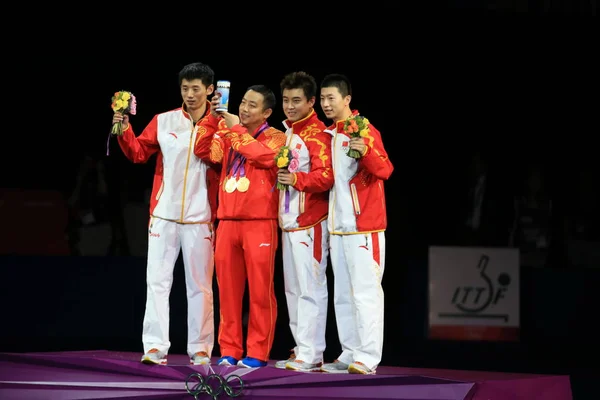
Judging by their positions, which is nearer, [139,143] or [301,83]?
[301,83]

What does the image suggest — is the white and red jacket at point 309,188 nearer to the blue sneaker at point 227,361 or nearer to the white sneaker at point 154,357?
the blue sneaker at point 227,361

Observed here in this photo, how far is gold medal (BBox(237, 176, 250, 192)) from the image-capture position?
4629 mm

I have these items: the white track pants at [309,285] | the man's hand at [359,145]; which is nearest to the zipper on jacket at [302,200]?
the white track pants at [309,285]

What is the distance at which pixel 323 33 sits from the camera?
702 cm

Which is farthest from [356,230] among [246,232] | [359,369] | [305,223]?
[359,369]

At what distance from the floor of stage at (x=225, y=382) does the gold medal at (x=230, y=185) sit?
0.91 meters

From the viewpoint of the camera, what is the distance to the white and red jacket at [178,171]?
4738mm

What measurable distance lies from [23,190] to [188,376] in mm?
3492

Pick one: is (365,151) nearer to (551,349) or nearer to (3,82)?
(551,349)

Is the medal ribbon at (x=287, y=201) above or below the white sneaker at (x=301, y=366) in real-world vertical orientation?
above

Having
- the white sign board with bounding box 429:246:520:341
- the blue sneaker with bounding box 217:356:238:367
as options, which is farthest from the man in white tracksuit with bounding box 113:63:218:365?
the white sign board with bounding box 429:246:520:341

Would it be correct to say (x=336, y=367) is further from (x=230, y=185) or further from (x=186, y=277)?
(x=230, y=185)

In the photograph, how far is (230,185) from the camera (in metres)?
4.66

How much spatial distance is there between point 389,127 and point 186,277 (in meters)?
3.18
